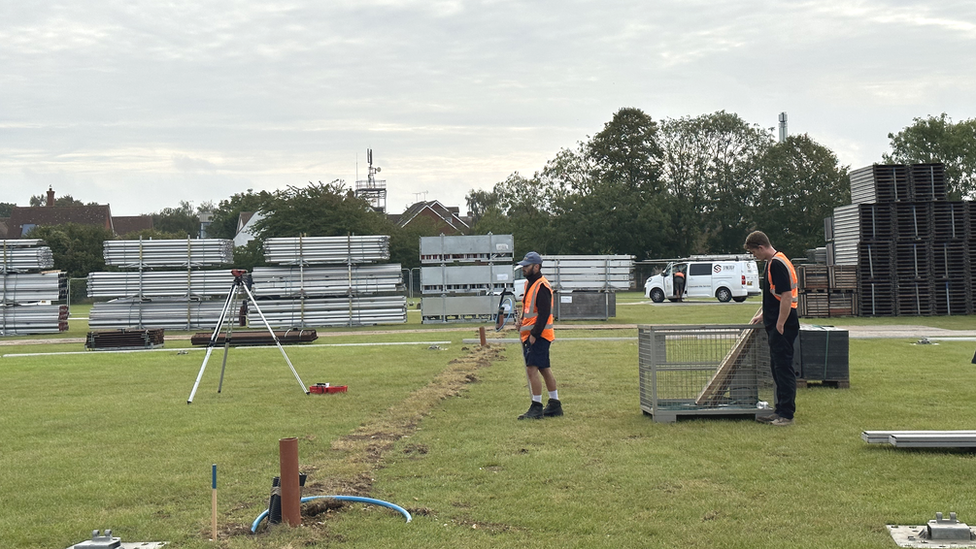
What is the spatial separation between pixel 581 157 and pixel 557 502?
69.5 metres

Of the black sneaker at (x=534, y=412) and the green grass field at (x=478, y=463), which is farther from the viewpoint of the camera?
the black sneaker at (x=534, y=412)

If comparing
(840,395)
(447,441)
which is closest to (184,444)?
(447,441)

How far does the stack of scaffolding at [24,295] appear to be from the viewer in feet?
105

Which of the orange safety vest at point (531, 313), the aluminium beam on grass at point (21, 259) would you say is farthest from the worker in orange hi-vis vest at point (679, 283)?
the orange safety vest at point (531, 313)

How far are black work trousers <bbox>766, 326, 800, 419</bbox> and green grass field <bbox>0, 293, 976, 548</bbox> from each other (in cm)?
35

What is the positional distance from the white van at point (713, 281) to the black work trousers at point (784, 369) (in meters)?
33.6

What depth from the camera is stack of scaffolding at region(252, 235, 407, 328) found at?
104 ft

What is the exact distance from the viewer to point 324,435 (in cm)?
971

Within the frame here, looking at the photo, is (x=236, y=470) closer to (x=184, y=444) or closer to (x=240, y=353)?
(x=184, y=444)

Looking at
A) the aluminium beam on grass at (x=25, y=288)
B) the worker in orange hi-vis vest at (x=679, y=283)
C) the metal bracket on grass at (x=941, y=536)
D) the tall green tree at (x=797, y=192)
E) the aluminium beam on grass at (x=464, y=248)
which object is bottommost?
the metal bracket on grass at (x=941, y=536)

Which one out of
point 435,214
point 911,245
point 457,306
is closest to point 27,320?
point 457,306

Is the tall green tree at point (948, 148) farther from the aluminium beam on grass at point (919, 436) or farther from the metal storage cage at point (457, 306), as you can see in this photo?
the aluminium beam on grass at point (919, 436)

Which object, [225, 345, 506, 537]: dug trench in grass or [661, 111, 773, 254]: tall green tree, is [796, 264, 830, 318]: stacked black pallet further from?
[661, 111, 773, 254]: tall green tree

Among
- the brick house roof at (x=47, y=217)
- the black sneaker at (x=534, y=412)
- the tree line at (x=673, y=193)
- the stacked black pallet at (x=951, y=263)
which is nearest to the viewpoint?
the black sneaker at (x=534, y=412)
